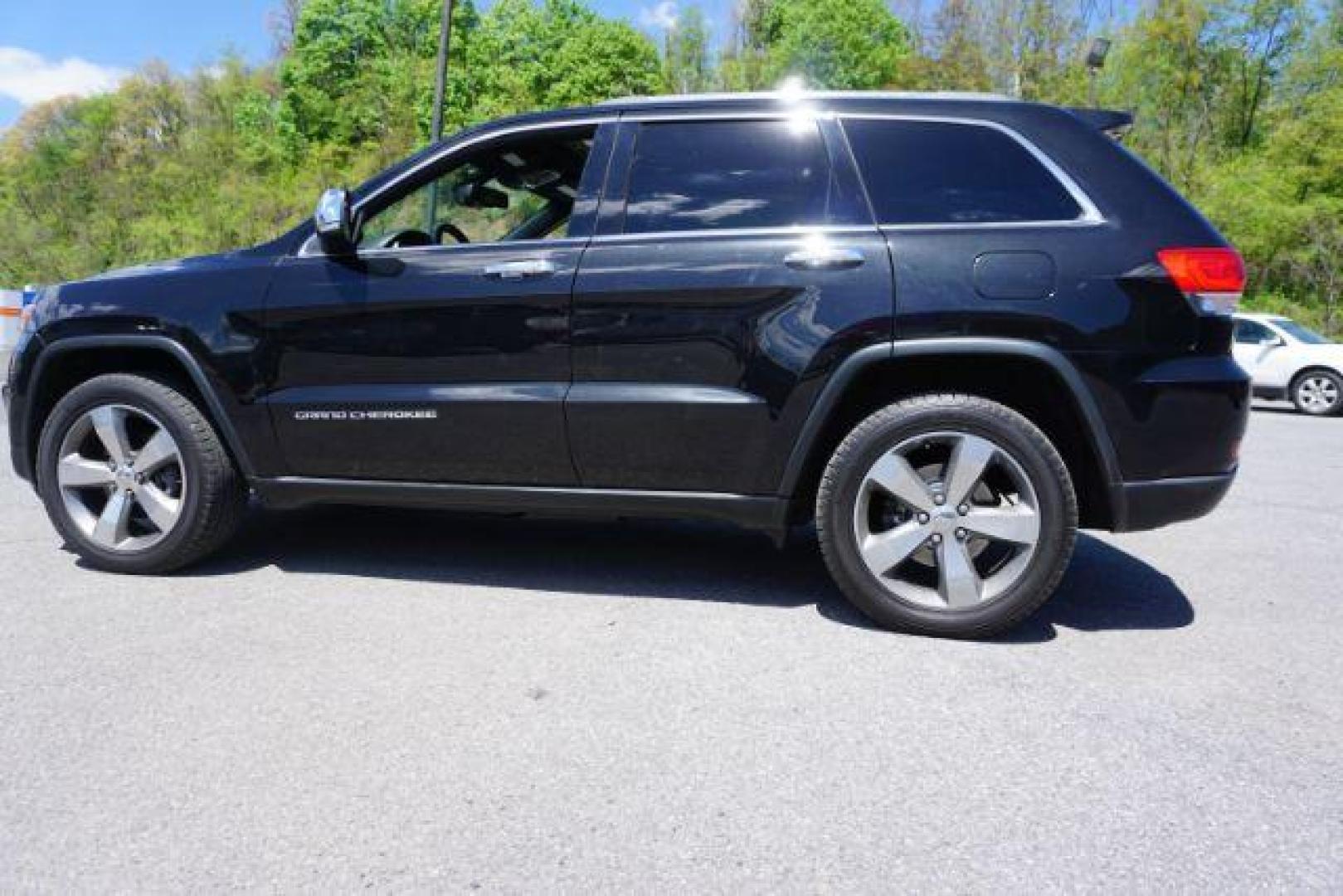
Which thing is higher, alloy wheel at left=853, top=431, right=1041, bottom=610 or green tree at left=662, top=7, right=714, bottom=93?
green tree at left=662, top=7, right=714, bottom=93

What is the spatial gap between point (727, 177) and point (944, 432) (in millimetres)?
1186

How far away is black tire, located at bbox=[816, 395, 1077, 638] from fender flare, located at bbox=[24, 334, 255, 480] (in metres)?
2.27

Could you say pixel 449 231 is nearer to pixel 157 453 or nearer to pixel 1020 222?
pixel 157 453

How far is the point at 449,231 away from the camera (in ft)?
13.0

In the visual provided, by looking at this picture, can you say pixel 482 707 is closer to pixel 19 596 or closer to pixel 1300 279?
pixel 19 596

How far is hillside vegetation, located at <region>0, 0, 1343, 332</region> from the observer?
25859mm

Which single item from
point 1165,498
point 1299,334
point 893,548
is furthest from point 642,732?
point 1299,334

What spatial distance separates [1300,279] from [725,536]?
26471 millimetres

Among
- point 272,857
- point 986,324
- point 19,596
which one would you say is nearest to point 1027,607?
point 986,324

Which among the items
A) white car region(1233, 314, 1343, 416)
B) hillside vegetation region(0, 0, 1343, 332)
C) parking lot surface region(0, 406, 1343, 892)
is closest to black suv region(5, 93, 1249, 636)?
parking lot surface region(0, 406, 1343, 892)

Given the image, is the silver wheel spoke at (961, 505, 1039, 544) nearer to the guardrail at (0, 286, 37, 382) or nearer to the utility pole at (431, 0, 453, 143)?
the utility pole at (431, 0, 453, 143)

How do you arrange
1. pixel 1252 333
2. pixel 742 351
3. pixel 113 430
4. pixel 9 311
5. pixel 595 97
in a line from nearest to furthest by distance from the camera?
pixel 742 351 → pixel 113 430 → pixel 1252 333 → pixel 9 311 → pixel 595 97

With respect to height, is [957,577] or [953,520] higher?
[953,520]

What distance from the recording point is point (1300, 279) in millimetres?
24703
